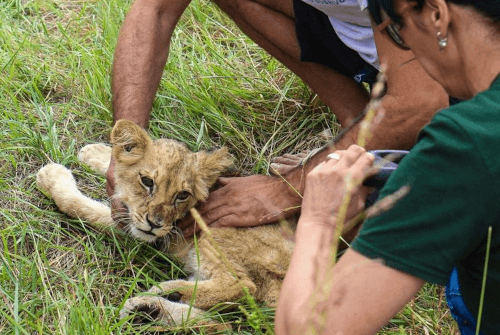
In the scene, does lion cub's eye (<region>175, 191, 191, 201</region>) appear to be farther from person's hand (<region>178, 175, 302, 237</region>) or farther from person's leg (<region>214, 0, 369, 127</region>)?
person's leg (<region>214, 0, 369, 127</region>)

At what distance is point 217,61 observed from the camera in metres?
4.39

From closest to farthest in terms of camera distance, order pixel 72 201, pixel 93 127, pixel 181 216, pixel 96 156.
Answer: pixel 181 216 → pixel 72 201 → pixel 96 156 → pixel 93 127

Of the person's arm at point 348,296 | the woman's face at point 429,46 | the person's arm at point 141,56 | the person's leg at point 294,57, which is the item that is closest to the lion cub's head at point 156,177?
the person's arm at point 141,56

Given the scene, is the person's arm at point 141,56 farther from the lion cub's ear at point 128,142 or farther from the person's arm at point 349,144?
the person's arm at point 349,144

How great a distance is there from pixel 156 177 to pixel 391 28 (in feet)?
4.66

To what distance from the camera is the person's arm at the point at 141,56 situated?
11.9 feet

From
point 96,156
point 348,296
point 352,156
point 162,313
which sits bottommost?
point 162,313

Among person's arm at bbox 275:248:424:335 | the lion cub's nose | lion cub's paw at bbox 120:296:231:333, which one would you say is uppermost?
person's arm at bbox 275:248:424:335

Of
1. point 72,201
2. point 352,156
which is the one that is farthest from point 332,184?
point 72,201

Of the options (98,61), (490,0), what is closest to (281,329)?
(490,0)

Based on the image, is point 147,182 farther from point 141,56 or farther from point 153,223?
point 141,56

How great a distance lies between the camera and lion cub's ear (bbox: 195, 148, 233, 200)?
3.23 meters

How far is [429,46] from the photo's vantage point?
1896 millimetres

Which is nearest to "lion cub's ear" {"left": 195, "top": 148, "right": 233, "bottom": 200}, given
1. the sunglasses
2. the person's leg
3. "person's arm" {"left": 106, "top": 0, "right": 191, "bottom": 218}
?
"person's arm" {"left": 106, "top": 0, "right": 191, "bottom": 218}
